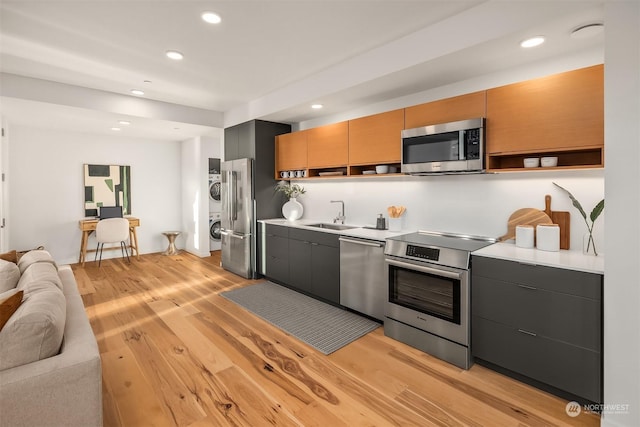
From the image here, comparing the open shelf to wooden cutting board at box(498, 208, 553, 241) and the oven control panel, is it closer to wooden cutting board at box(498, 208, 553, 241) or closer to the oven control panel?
wooden cutting board at box(498, 208, 553, 241)

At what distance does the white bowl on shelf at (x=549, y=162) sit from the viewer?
7.90 feet

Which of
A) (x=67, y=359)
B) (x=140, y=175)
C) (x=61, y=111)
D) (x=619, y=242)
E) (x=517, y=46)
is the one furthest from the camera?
(x=140, y=175)

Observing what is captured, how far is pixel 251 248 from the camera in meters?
4.91

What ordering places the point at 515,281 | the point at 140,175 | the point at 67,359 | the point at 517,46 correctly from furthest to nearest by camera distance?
the point at 140,175 → the point at 517,46 → the point at 515,281 → the point at 67,359

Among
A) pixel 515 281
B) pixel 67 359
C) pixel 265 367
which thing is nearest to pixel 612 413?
pixel 515 281

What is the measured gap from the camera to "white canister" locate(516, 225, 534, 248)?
2.55 metres

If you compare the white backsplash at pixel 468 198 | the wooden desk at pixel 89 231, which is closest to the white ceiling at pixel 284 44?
the white backsplash at pixel 468 198

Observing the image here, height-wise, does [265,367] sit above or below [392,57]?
below

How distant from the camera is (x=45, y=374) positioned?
4.55 ft

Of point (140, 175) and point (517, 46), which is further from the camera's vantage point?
point (140, 175)

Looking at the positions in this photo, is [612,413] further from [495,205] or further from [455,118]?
[455,118]

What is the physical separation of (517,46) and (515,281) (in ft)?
5.64

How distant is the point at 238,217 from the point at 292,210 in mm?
891

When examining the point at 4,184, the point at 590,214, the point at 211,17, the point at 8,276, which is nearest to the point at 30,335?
the point at 8,276
